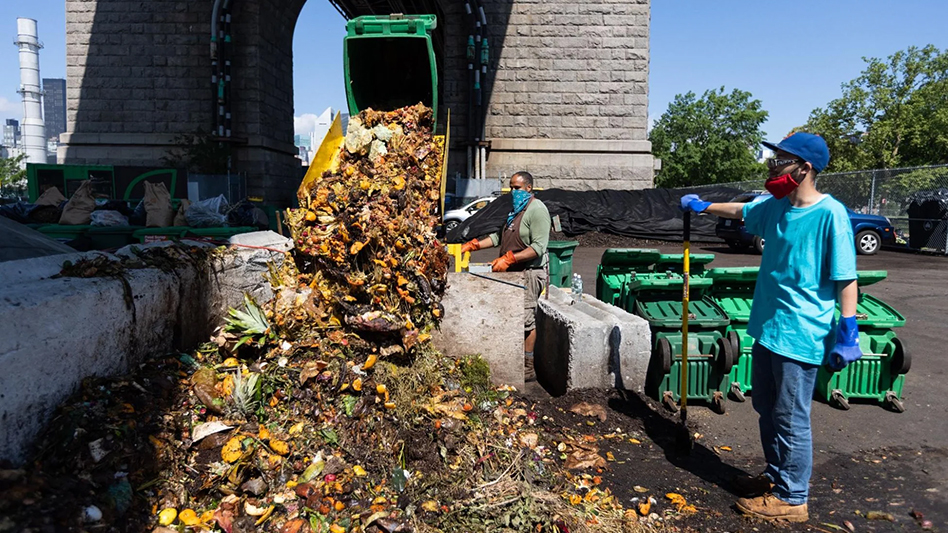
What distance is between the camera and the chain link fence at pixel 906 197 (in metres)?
15.7

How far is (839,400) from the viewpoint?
4.74 m

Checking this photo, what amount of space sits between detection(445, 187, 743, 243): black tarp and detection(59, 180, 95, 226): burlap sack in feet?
31.6

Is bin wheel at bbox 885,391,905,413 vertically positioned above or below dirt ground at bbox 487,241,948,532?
above

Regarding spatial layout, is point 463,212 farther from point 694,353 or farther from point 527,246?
point 694,353

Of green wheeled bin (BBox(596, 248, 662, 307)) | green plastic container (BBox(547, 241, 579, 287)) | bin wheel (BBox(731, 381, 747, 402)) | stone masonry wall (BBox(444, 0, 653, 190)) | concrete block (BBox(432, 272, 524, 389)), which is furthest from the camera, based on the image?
stone masonry wall (BBox(444, 0, 653, 190))

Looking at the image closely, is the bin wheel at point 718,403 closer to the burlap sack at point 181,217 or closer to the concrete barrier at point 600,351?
the concrete barrier at point 600,351

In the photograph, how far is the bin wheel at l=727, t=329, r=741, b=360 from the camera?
4.68 metres

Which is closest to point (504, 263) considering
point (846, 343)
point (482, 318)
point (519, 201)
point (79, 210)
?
point (519, 201)

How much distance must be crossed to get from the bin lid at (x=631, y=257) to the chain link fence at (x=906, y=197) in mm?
13733

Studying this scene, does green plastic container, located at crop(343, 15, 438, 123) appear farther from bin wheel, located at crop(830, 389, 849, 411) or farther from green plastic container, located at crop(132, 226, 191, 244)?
bin wheel, located at crop(830, 389, 849, 411)

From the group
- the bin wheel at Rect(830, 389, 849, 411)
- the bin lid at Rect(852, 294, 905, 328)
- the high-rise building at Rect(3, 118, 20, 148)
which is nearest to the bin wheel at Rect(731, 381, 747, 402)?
the bin wheel at Rect(830, 389, 849, 411)

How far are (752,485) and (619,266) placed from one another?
11.3ft

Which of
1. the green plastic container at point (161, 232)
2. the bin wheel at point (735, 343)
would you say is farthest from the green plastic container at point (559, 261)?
the green plastic container at point (161, 232)

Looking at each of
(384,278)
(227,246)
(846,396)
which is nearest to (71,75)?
(227,246)
